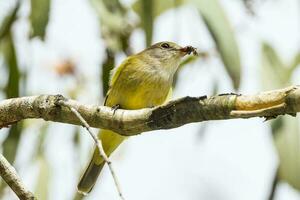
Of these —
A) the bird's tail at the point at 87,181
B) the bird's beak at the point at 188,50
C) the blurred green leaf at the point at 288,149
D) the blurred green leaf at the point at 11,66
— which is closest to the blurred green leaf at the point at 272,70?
the blurred green leaf at the point at 288,149

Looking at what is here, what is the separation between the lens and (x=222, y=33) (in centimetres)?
341

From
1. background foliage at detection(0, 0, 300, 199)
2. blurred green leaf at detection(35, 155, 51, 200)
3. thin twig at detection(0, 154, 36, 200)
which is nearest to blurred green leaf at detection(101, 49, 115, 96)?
background foliage at detection(0, 0, 300, 199)

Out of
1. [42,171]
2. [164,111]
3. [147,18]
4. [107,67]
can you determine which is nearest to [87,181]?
[107,67]

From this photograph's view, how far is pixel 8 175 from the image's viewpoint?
2.23 m

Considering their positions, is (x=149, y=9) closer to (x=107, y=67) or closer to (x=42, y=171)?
(x=107, y=67)

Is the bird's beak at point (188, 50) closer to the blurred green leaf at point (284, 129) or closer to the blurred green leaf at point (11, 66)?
the blurred green leaf at point (284, 129)

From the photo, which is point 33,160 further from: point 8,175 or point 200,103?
point 200,103

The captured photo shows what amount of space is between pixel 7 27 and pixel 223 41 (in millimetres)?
1251

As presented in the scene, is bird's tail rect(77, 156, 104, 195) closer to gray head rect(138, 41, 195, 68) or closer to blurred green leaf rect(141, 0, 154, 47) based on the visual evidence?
gray head rect(138, 41, 195, 68)

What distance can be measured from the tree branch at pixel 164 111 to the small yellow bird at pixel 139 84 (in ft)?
2.94

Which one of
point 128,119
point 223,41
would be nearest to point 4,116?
point 128,119

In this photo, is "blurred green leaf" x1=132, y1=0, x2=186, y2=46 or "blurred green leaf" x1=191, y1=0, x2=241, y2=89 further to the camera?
"blurred green leaf" x1=132, y1=0, x2=186, y2=46

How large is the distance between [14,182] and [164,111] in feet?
1.75

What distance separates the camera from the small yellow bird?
3.54m
